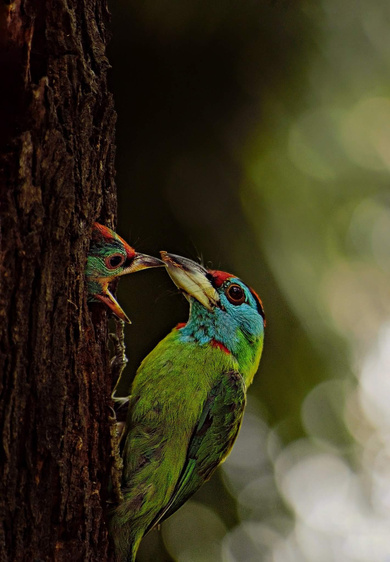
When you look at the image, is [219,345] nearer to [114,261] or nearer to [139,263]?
[139,263]

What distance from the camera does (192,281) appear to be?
12.5 feet

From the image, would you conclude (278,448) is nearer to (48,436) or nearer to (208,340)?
(208,340)

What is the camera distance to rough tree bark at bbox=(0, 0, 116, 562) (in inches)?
87.6

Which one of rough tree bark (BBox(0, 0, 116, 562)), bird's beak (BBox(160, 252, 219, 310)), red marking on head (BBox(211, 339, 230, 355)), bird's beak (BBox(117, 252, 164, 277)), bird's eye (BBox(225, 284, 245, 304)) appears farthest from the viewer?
bird's eye (BBox(225, 284, 245, 304))

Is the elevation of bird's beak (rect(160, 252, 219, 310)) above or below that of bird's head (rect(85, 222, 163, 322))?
below

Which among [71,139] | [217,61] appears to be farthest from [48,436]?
[217,61]

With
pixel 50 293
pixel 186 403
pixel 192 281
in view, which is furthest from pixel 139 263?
pixel 50 293

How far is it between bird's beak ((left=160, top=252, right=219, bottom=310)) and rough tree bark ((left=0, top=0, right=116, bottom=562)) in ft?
2.84

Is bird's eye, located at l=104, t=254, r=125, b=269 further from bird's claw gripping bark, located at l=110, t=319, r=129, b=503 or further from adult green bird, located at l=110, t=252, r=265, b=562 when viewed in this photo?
adult green bird, located at l=110, t=252, r=265, b=562

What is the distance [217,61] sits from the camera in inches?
209

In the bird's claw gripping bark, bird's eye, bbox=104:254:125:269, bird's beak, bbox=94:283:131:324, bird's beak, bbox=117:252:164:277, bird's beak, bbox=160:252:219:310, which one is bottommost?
the bird's claw gripping bark

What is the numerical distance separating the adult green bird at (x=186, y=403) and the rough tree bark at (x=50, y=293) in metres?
0.38

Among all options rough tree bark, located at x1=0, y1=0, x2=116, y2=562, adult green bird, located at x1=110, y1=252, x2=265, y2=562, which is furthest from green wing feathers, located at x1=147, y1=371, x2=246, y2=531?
rough tree bark, located at x1=0, y1=0, x2=116, y2=562

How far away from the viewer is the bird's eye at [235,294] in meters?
3.91
